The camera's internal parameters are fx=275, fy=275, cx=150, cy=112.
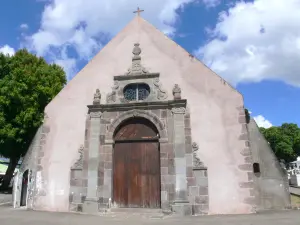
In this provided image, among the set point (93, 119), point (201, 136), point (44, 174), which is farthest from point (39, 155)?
point (201, 136)

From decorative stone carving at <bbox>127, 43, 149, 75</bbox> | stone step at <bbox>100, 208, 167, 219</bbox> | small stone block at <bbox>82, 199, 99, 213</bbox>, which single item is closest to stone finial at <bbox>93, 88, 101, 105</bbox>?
decorative stone carving at <bbox>127, 43, 149, 75</bbox>

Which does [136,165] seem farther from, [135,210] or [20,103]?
[20,103]

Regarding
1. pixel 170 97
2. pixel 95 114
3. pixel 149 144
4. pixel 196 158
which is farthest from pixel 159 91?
pixel 196 158

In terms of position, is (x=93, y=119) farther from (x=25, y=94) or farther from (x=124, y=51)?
(x=25, y=94)

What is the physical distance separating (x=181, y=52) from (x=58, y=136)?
19.5 feet

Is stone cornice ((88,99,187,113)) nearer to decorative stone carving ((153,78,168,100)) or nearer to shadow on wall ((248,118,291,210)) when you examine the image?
decorative stone carving ((153,78,168,100))

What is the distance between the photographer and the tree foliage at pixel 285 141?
121 feet

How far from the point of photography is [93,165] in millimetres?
10203

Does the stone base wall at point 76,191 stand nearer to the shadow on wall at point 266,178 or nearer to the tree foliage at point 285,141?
the shadow on wall at point 266,178

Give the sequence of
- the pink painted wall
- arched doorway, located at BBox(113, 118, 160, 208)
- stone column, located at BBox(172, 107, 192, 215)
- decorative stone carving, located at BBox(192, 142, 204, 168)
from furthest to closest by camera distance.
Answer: arched doorway, located at BBox(113, 118, 160, 208)
decorative stone carving, located at BBox(192, 142, 204, 168)
the pink painted wall
stone column, located at BBox(172, 107, 192, 215)

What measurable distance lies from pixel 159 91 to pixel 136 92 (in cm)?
98

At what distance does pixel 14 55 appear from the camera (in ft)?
56.6

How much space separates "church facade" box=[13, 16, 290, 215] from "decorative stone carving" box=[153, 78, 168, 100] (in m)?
0.04

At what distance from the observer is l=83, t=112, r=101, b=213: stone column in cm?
968
